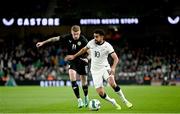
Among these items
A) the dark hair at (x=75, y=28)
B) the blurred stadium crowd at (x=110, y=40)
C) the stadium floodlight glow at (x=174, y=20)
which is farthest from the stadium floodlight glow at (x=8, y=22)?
the dark hair at (x=75, y=28)

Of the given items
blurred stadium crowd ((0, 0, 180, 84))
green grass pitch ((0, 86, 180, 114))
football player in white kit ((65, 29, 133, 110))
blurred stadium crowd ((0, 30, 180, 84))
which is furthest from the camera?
A: blurred stadium crowd ((0, 0, 180, 84))

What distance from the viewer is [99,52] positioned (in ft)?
49.6

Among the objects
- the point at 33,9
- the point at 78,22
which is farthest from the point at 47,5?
the point at 78,22

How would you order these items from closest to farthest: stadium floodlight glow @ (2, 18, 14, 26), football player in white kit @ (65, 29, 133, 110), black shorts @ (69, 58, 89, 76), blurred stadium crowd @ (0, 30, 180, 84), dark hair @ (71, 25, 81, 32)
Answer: football player in white kit @ (65, 29, 133, 110)
dark hair @ (71, 25, 81, 32)
black shorts @ (69, 58, 89, 76)
blurred stadium crowd @ (0, 30, 180, 84)
stadium floodlight glow @ (2, 18, 14, 26)

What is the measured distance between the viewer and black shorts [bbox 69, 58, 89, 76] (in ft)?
55.2

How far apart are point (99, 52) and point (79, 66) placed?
1843 mm

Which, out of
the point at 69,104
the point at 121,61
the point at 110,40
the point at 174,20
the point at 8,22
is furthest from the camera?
the point at 110,40

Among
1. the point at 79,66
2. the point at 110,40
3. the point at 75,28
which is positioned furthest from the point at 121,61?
the point at 75,28

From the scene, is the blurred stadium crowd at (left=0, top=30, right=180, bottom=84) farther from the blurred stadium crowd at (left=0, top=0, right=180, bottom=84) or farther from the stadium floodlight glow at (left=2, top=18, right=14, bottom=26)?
the stadium floodlight glow at (left=2, top=18, right=14, bottom=26)

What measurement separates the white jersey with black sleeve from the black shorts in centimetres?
160

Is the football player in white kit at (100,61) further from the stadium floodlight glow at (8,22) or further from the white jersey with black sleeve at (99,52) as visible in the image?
the stadium floodlight glow at (8,22)

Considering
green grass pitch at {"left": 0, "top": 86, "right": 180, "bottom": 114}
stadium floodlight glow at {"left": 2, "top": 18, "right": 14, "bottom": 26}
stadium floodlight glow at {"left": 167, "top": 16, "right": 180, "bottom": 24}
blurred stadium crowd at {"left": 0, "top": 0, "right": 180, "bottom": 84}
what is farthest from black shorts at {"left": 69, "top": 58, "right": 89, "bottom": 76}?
stadium floodlight glow at {"left": 2, "top": 18, "right": 14, "bottom": 26}

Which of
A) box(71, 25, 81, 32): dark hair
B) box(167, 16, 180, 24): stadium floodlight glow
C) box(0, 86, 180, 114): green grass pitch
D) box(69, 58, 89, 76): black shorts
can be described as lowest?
box(0, 86, 180, 114): green grass pitch

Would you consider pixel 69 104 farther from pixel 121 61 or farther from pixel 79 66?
pixel 121 61
